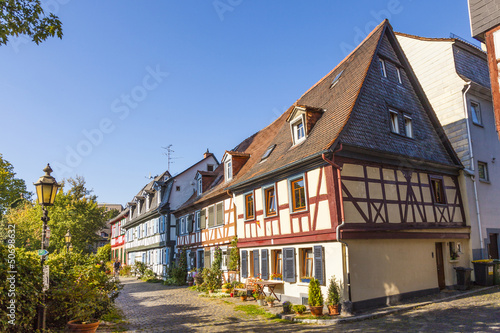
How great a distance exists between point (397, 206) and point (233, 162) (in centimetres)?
969

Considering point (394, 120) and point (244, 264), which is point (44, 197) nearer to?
point (244, 264)

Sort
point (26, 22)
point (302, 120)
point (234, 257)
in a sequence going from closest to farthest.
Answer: point (26, 22) → point (302, 120) → point (234, 257)

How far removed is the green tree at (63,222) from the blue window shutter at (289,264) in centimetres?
2751

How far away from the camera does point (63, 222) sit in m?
36.9

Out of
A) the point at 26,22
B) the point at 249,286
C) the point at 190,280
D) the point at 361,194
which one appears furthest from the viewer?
the point at 190,280

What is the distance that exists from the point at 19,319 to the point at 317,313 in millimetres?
7696

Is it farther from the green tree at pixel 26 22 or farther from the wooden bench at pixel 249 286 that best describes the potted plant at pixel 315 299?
the green tree at pixel 26 22

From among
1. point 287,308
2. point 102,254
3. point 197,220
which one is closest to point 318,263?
point 287,308

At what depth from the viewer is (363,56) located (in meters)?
16.5

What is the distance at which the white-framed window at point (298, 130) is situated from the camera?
1538 centimetres

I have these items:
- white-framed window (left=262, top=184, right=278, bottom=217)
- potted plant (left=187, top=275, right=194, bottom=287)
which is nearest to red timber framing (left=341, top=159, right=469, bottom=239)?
white-framed window (left=262, top=184, right=278, bottom=217)

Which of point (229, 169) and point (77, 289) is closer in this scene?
point (77, 289)

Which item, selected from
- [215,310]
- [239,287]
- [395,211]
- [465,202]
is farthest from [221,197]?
[465,202]

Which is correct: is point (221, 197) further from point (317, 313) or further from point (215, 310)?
→ point (317, 313)
